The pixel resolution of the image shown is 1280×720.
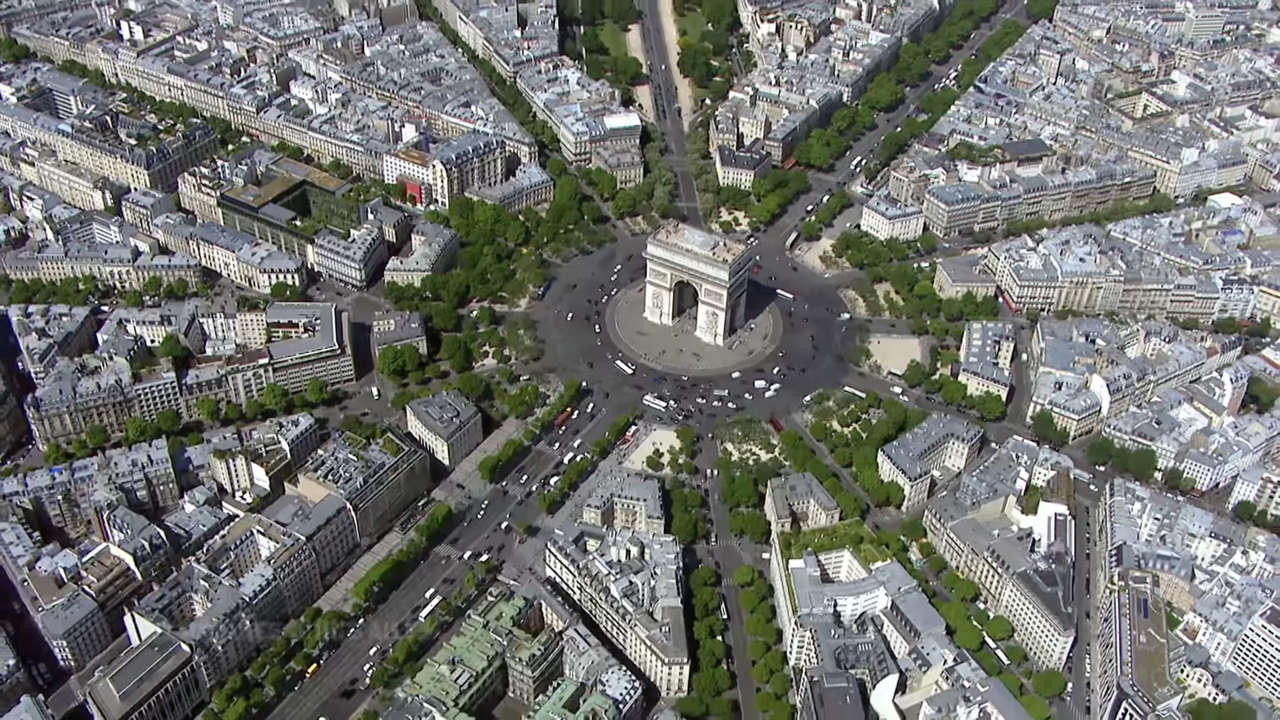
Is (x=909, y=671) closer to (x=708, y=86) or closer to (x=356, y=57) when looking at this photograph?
(x=708, y=86)

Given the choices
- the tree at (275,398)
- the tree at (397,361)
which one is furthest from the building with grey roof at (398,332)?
the tree at (275,398)

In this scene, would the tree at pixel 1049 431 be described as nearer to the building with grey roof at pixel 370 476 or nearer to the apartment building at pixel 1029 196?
the apartment building at pixel 1029 196

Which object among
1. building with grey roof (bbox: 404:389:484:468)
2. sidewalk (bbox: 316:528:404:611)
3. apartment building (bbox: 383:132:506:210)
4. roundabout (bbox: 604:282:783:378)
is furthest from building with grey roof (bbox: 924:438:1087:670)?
apartment building (bbox: 383:132:506:210)

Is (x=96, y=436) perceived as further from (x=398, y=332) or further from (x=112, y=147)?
(x=112, y=147)

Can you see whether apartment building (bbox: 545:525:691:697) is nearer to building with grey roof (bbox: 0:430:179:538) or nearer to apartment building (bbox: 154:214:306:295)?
building with grey roof (bbox: 0:430:179:538)

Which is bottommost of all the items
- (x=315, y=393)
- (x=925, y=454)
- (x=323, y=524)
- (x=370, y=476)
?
(x=315, y=393)

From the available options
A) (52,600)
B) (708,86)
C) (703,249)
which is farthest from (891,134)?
(52,600)

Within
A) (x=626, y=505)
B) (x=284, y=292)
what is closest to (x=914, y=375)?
(x=626, y=505)
